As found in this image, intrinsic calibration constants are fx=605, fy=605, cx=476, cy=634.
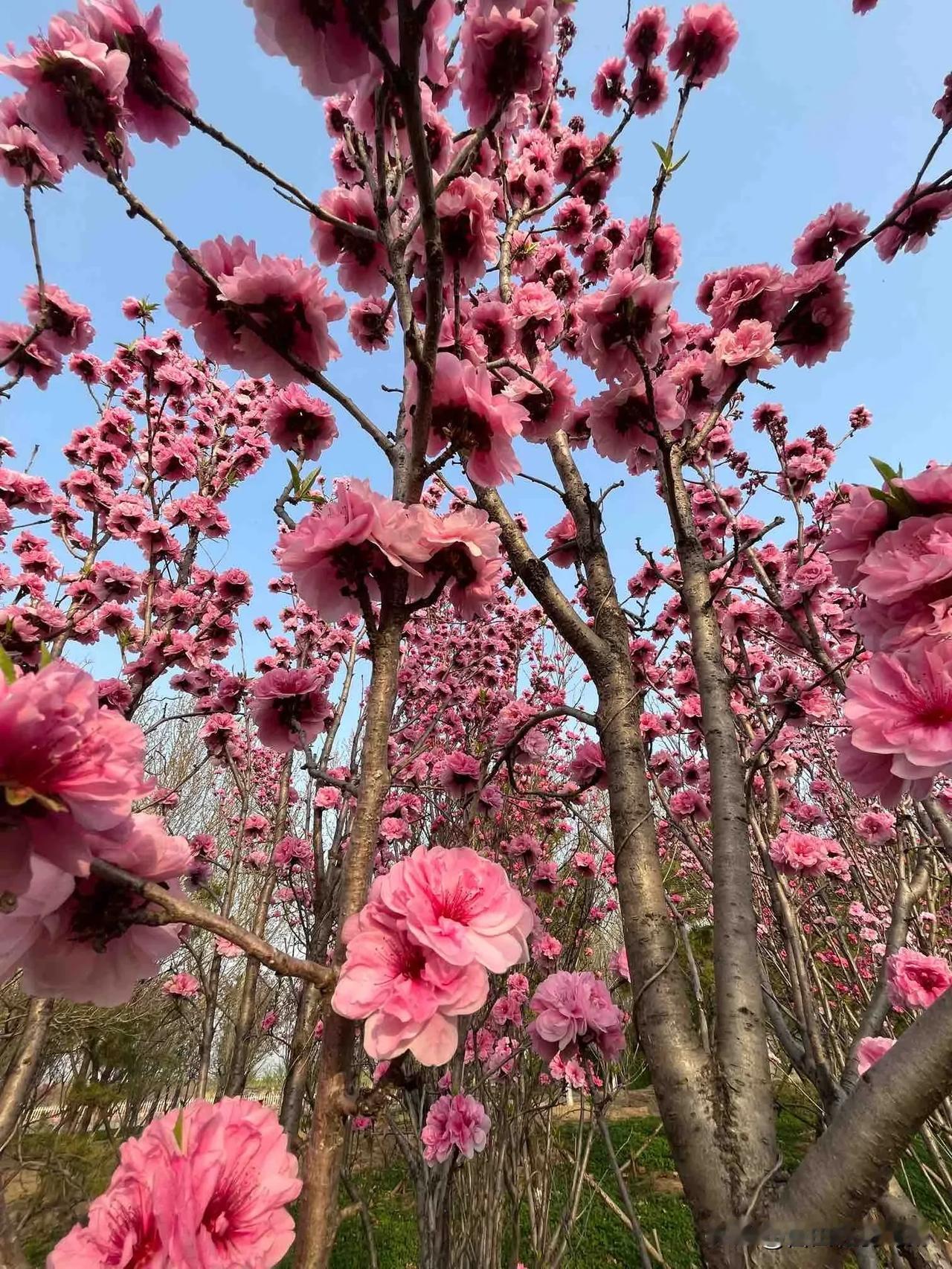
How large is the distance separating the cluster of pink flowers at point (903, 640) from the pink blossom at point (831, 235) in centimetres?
147

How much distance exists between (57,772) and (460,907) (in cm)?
58

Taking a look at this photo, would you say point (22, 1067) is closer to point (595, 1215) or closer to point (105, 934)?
point (105, 934)

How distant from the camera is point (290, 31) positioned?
0.95 meters

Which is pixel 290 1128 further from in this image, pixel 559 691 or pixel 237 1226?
pixel 559 691

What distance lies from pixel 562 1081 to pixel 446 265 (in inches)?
164

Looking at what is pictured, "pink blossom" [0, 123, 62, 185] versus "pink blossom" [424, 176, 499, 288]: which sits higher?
"pink blossom" [0, 123, 62, 185]

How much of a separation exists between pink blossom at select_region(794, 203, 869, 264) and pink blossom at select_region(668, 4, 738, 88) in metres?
1.03

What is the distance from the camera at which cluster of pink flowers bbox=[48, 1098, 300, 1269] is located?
0.75 metres

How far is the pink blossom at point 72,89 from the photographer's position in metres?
1.20

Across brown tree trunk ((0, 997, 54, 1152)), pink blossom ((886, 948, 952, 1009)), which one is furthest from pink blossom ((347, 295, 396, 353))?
brown tree trunk ((0, 997, 54, 1152))

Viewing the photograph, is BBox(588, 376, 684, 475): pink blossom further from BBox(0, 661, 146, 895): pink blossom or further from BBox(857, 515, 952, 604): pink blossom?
BBox(0, 661, 146, 895): pink blossom

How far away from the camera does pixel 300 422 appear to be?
66.7 inches

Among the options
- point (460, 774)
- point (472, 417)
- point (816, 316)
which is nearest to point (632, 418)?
point (816, 316)

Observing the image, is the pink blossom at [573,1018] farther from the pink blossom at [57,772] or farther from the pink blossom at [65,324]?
the pink blossom at [65,324]
